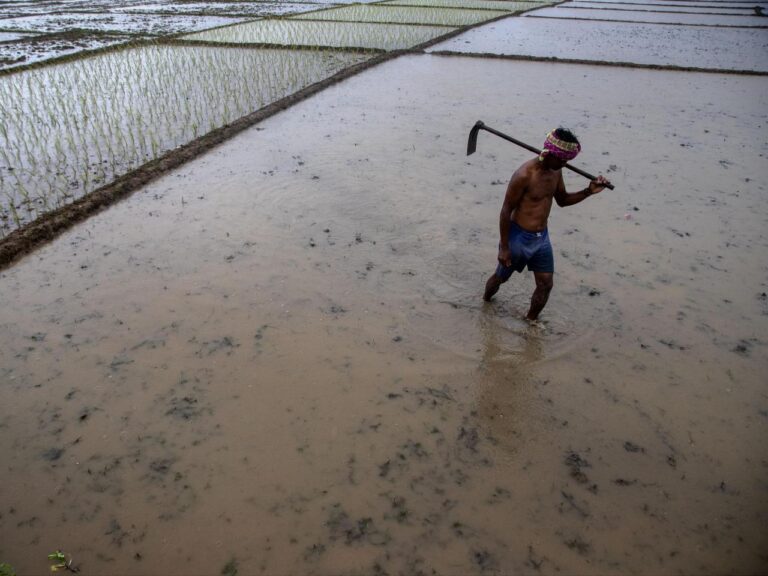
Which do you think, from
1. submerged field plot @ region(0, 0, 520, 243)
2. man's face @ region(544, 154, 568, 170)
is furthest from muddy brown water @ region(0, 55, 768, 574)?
submerged field plot @ region(0, 0, 520, 243)

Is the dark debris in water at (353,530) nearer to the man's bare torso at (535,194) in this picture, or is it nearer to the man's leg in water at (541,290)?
the man's leg in water at (541,290)

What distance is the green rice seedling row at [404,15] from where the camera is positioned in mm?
13883

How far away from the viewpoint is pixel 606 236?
3.85 metres

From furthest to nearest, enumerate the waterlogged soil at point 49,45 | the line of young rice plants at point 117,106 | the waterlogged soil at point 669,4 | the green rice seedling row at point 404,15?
the waterlogged soil at point 669,4 → the green rice seedling row at point 404,15 → the waterlogged soil at point 49,45 → the line of young rice plants at point 117,106

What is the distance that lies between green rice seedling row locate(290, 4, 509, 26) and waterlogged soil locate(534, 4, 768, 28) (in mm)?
2177

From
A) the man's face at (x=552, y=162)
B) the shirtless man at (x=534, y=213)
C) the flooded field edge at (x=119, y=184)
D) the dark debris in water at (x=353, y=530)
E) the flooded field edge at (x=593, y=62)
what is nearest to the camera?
the dark debris in water at (x=353, y=530)

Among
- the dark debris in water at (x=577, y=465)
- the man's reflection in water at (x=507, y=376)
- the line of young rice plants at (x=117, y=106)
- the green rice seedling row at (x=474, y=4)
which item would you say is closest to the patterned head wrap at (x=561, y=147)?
the man's reflection in water at (x=507, y=376)

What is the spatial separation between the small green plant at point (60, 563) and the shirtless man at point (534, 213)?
7.39 feet

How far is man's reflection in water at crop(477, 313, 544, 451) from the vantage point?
2318 millimetres

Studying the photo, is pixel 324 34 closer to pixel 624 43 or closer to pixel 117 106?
pixel 117 106

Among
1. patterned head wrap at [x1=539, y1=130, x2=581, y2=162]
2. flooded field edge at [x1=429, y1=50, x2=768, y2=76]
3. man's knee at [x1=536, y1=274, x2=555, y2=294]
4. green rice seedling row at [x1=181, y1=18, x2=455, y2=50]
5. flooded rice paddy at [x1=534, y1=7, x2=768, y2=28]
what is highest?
flooded rice paddy at [x1=534, y1=7, x2=768, y2=28]

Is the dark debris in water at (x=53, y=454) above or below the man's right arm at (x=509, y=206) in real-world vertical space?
below

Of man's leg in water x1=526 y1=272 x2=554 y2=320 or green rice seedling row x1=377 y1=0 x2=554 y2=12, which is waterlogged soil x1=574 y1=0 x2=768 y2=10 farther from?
Result: man's leg in water x1=526 y1=272 x2=554 y2=320

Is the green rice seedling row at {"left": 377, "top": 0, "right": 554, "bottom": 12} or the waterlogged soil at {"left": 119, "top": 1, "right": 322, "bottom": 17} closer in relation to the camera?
the waterlogged soil at {"left": 119, "top": 1, "right": 322, "bottom": 17}
